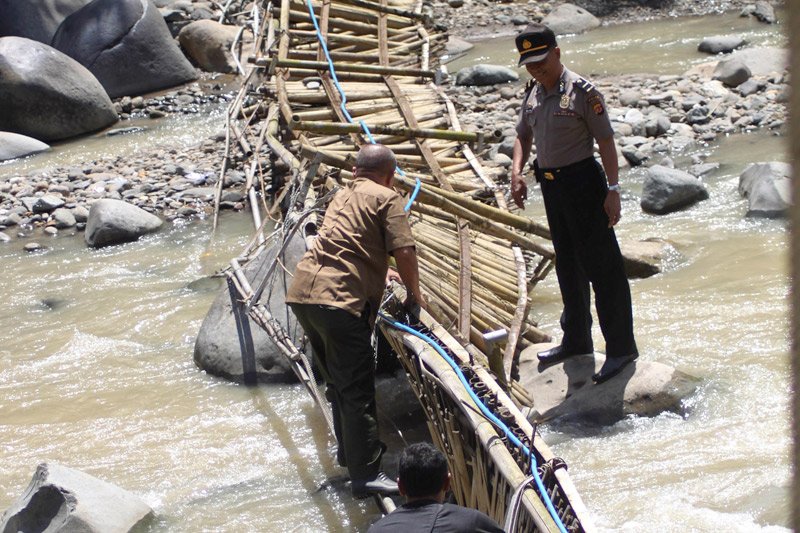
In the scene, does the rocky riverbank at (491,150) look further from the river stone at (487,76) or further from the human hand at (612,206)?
the human hand at (612,206)

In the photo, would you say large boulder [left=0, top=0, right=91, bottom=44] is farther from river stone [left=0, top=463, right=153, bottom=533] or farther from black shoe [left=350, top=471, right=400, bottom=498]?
black shoe [left=350, top=471, right=400, bottom=498]

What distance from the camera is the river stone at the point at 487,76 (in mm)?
11852

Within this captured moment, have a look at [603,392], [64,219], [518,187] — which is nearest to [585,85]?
[518,187]

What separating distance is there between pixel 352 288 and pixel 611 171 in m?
1.17

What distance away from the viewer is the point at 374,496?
3.83 metres

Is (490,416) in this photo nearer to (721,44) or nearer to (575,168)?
(575,168)

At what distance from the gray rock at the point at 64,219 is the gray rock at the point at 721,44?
7.87 meters

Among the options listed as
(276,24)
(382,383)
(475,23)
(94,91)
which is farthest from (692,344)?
(475,23)

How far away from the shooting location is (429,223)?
5398 millimetres

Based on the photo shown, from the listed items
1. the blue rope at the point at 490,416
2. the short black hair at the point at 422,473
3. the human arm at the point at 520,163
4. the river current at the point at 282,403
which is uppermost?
the human arm at the point at 520,163

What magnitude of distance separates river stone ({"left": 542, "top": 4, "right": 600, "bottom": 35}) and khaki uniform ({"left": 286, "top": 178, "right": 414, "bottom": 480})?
11.7m

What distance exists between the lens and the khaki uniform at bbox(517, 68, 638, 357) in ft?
13.1

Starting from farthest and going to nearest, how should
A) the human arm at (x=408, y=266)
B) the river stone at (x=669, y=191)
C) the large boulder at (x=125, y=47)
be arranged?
the large boulder at (x=125, y=47), the river stone at (x=669, y=191), the human arm at (x=408, y=266)

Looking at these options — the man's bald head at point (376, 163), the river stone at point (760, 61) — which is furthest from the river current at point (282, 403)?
the river stone at point (760, 61)
